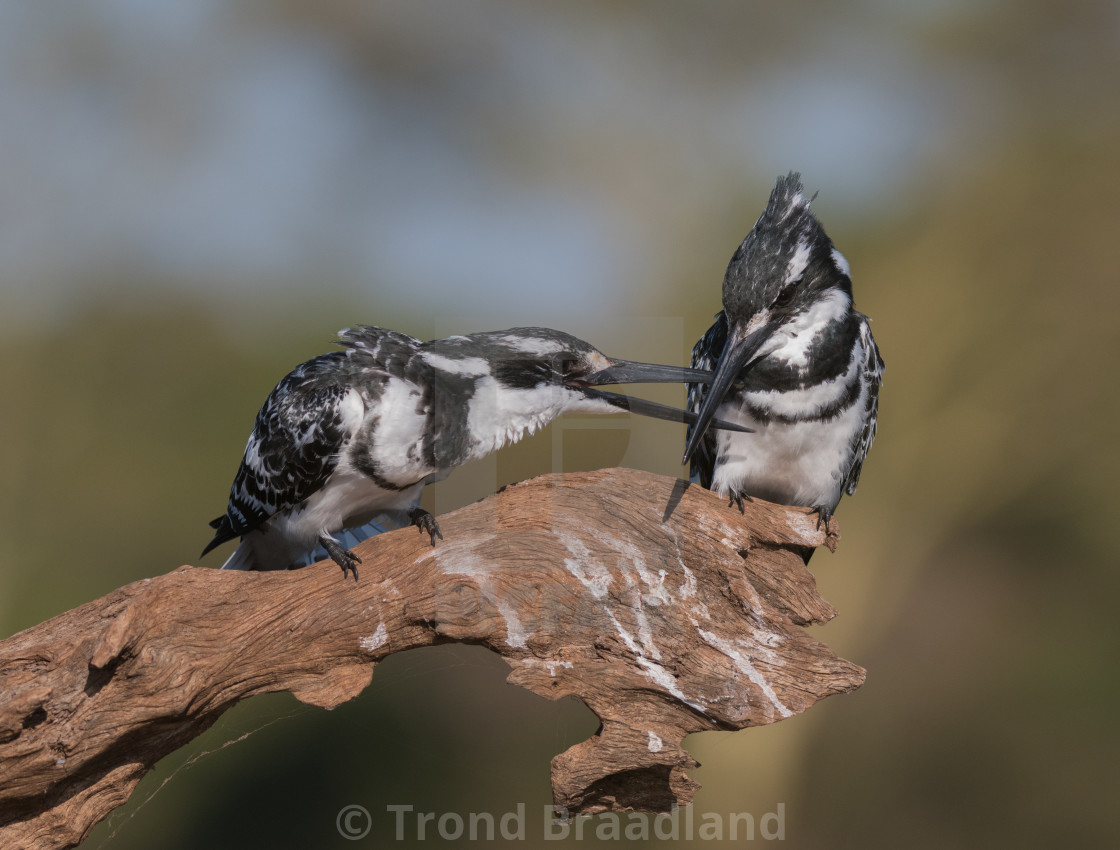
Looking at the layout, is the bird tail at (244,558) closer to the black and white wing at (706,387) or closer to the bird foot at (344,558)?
the bird foot at (344,558)

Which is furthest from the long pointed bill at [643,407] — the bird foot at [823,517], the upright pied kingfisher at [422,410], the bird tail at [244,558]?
the bird tail at [244,558]

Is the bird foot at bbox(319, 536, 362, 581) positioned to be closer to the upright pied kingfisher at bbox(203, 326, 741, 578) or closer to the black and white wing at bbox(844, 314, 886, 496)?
the upright pied kingfisher at bbox(203, 326, 741, 578)

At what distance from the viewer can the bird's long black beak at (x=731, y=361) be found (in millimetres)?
1785

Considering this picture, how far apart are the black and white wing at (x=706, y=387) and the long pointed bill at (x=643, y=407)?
0.07 meters

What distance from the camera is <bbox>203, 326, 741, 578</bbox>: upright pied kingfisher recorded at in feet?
6.10

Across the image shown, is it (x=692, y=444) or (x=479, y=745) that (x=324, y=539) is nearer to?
(x=692, y=444)

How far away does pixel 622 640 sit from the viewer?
67.3 inches

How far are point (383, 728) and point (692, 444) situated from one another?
2.39 meters

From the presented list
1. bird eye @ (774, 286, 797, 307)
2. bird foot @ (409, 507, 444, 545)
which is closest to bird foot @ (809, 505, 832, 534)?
bird eye @ (774, 286, 797, 307)

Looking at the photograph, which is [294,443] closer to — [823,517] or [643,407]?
[643,407]

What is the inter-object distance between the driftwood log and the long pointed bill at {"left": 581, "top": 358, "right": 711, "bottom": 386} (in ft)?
0.66

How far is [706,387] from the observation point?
6.42ft

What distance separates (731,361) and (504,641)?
0.74 metres

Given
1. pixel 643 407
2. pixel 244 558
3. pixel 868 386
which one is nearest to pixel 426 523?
pixel 643 407
